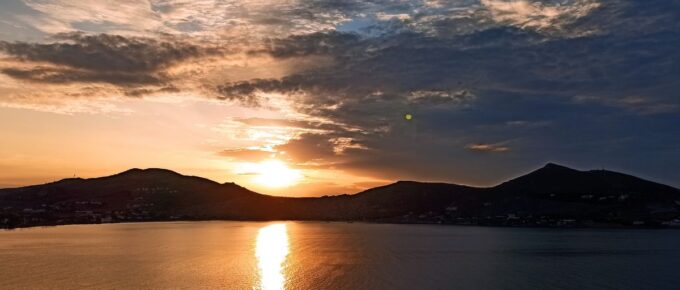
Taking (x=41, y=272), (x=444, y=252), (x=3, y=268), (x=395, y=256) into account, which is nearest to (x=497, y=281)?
(x=395, y=256)

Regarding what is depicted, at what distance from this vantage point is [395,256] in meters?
130

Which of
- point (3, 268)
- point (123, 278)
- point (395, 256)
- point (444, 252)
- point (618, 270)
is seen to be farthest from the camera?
point (444, 252)

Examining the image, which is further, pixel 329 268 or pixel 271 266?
pixel 271 266

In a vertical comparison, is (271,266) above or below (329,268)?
above

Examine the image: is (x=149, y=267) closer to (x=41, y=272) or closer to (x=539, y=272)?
(x=41, y=272)

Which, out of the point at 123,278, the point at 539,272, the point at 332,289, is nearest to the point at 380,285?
the point at 332,289

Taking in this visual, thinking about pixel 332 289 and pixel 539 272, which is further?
pixel 539 272

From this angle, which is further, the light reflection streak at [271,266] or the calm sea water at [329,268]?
the light reflection streak at [271,266]

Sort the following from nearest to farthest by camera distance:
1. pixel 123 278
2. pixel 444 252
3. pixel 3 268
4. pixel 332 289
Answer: pixel 332 289, pixel 123 278, pixel 3 268, pixel 444 252

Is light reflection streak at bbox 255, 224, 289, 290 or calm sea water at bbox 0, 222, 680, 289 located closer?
calm sea water at bbox 0, 222, 680, 289

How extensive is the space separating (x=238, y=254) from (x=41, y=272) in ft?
168

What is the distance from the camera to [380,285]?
270ft

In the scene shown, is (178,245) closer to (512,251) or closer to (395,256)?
(395,256)

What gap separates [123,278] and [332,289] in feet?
114
